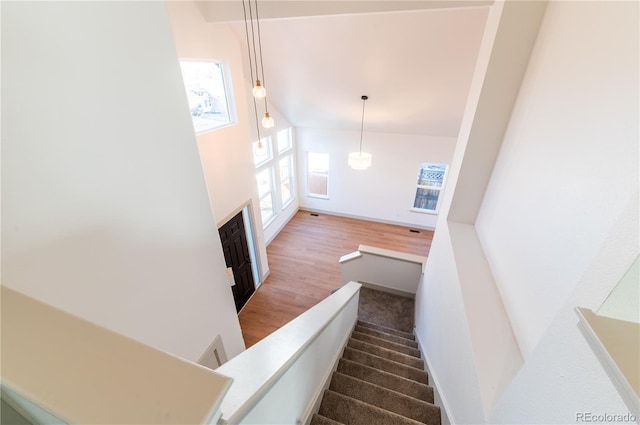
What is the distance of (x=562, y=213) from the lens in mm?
1236

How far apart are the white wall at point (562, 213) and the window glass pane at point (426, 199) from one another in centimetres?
479

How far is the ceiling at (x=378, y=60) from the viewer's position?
2930 millimetres

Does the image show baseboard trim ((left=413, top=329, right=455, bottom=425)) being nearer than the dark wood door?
Yes

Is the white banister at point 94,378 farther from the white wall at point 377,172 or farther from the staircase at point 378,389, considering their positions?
the white wall at point 377,172

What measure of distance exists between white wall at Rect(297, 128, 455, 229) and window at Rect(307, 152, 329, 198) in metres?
0.15

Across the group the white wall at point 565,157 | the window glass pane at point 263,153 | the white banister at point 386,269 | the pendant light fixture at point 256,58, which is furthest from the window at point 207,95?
the white wall at point 565,157

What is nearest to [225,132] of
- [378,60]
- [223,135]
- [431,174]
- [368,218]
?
[223,135]

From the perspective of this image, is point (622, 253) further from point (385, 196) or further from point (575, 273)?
point (385, 196)

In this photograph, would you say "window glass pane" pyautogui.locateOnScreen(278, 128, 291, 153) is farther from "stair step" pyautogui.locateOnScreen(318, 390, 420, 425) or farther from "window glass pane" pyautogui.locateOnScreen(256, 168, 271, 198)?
"stair step" pyautogui.locateOnScreen(318, 390, 420, 425)

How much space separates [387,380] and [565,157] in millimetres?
2197

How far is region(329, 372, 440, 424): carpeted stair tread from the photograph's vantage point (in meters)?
2.07

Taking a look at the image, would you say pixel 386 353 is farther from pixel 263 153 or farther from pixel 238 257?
pixel 263 153

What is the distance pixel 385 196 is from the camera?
7129 mm

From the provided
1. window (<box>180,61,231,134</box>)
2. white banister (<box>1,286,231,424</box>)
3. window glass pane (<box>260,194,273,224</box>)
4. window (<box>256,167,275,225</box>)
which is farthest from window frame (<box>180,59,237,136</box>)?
white banister (<box>1,286,231,424</box>)
